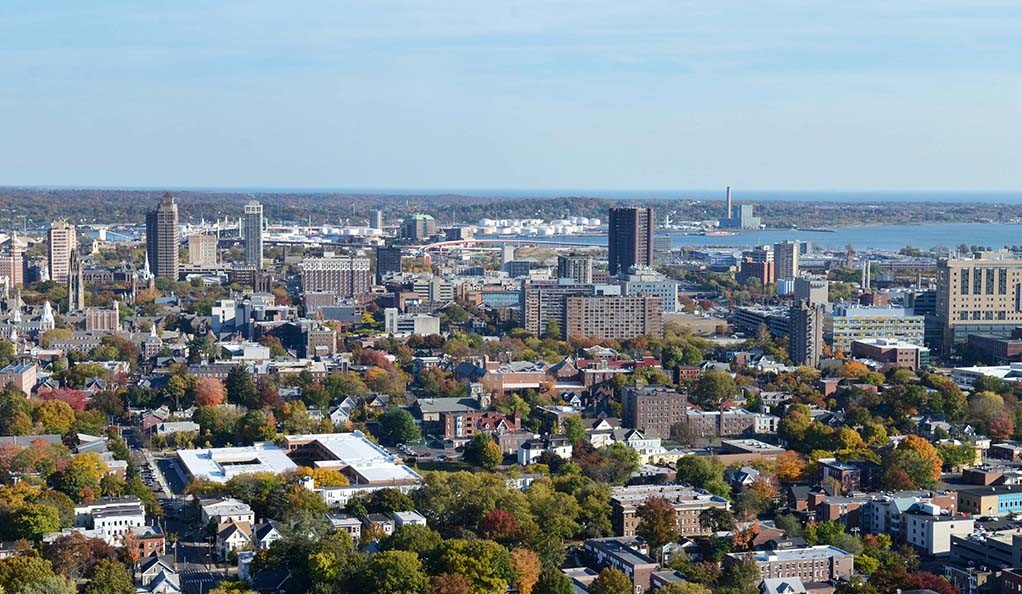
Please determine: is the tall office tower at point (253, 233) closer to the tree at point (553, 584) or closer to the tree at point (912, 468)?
the tree at point (912, 468)

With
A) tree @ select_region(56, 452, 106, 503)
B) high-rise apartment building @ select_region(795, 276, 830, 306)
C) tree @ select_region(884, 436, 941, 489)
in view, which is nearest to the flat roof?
tree @ select_region(56, 452, 106, 503)

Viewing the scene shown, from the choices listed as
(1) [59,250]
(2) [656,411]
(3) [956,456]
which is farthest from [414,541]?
(1) [59,250]

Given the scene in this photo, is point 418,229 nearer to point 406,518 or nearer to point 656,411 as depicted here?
point 656,411

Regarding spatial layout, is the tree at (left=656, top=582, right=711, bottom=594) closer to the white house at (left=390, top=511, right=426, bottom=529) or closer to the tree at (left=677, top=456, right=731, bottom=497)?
the white house at (left=390, top=511, right=426, bottom=529)

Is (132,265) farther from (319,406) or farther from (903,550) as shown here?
(903,550)

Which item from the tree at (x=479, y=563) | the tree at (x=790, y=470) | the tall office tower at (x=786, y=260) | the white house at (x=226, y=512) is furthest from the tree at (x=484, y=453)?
the tall office tower at (x=786, y=260)

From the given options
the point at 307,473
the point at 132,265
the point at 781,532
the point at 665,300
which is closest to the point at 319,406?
the point at 307,473

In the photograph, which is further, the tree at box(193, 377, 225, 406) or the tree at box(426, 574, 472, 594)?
the tree at box(193, 377, 225, 406)
